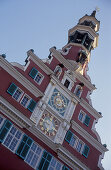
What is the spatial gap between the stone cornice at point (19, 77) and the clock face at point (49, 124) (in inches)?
95.3

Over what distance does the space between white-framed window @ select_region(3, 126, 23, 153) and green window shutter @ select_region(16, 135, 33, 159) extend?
0.35m

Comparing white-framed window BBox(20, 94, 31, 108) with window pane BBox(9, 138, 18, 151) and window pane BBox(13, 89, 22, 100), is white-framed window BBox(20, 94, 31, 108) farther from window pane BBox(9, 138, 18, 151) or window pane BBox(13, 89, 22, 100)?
window pane BBox(9, 138, 18, 151)

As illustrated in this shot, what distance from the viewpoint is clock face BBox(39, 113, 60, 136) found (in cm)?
2603

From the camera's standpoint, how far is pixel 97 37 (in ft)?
132

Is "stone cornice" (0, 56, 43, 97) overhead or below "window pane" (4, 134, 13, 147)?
overhead

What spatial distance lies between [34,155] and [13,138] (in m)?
2.60

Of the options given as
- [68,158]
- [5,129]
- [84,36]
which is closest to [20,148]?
[5,129]

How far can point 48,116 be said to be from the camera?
2703cm

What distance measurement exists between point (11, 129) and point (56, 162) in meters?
5.59

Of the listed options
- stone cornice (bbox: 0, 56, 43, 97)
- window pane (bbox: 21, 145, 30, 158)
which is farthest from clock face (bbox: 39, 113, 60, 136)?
window pane (bbox: 21, 145, 30, 158)

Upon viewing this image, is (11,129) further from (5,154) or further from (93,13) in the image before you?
(93,13)

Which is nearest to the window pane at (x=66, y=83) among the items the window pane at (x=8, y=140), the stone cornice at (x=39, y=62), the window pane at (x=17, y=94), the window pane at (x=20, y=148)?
the stone cornice at (x=39, y=62)

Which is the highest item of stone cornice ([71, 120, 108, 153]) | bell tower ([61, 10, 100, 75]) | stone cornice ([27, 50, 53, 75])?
bell tower ([61, 10, 100, 75])

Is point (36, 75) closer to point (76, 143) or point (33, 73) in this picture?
point (33, 73)
